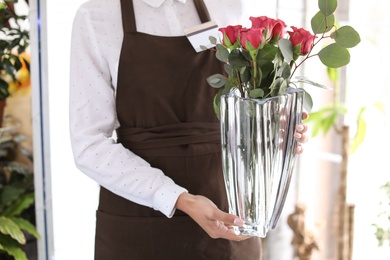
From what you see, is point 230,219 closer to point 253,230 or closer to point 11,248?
point 253,230

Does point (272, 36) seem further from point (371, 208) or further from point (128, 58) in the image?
point (371, 208)

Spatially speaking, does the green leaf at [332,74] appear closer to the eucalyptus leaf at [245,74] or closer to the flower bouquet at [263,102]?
the flower bouquet at [263,102]

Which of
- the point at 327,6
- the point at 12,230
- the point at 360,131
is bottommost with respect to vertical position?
the point at 12,230

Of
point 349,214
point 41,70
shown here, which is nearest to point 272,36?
point 41,70

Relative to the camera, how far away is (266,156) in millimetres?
1180

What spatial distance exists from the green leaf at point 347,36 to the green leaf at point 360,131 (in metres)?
1.70

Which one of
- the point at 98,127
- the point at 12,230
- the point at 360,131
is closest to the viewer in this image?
the point at 98,127

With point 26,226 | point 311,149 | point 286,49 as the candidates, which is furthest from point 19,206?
point 286,49

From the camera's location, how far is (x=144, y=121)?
4.91 ft

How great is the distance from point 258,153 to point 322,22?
297 mm

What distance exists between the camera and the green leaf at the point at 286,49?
1083 mm

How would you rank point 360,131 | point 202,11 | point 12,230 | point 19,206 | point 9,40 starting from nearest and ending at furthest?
point 202,11, point 12,230, point 9,40, point 19,206, point 360,131

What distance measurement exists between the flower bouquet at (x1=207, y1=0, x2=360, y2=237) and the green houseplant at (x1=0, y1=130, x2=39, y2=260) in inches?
57.0

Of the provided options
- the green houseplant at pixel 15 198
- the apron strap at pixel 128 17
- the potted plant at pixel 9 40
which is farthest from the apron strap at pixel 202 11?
the green houseplant at pixel 15 198
